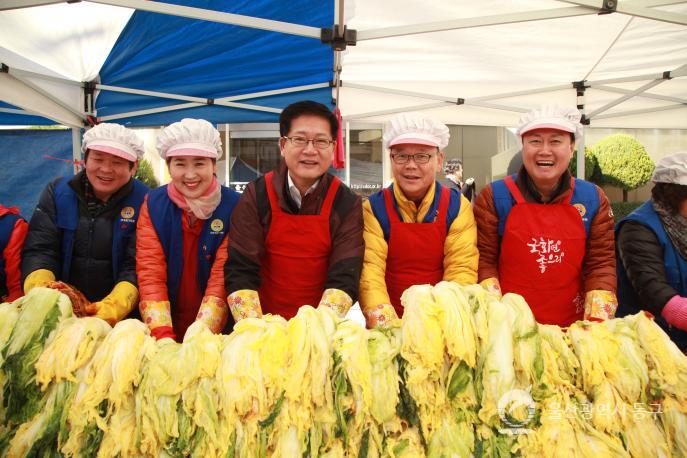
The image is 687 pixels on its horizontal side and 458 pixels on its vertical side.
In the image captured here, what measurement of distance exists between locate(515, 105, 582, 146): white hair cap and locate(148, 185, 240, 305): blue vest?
5.28 feet

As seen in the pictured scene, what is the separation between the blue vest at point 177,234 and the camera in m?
2.35

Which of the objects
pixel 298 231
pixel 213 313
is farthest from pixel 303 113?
pixel 213 313

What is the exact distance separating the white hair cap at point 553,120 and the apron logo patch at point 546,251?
1.81ft

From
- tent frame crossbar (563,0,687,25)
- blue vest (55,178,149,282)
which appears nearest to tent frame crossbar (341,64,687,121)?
tent frame crossbar (563,0,687,25)

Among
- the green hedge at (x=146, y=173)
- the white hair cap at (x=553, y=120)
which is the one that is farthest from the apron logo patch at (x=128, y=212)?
the green hedge at (x=146, y=173)

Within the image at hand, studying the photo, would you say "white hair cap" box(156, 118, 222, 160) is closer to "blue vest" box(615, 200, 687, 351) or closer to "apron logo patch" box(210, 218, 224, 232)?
"apron logo patch" box(210, 218, 224, 232)

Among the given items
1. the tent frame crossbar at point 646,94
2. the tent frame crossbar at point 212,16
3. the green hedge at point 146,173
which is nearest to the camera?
the tent frame crossbar at point 212,16

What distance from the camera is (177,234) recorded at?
2.36 meters

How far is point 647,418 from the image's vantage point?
4.54 feet

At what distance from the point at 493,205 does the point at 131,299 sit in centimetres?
193

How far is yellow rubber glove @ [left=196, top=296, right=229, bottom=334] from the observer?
83.6 inches

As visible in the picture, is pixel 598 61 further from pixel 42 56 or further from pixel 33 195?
pixel 33 195

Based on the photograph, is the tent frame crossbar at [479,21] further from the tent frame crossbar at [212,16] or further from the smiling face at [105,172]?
the smiling face at [105,172]

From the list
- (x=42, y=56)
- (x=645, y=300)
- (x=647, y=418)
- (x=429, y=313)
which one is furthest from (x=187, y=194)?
(x=42, y=56)
